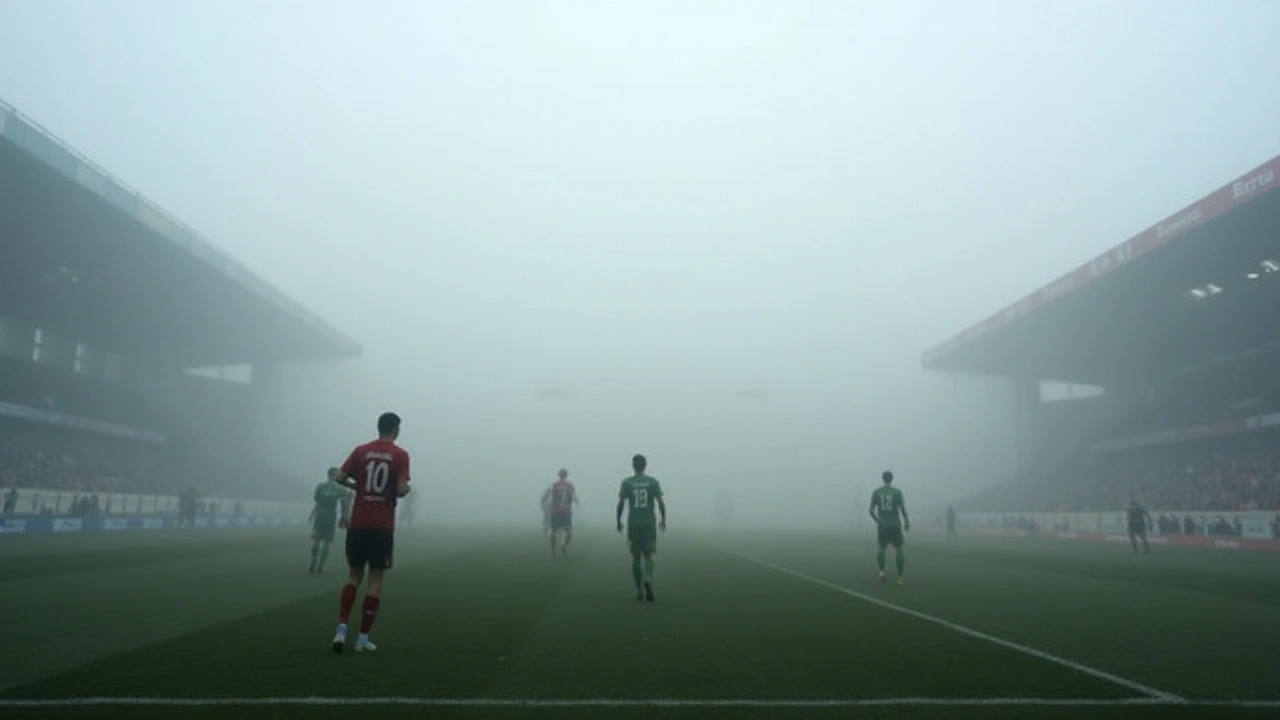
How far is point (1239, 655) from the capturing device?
8.11m

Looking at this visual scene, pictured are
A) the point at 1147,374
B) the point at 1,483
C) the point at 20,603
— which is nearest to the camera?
the point at 20,603

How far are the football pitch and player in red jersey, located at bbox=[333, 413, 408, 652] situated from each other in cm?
53

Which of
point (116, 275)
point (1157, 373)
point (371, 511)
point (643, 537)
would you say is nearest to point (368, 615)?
point (371, 511)

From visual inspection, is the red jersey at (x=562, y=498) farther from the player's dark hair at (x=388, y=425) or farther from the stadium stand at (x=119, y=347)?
the stadium stand at (x=119, y=347)

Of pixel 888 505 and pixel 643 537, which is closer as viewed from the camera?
pixel 643 537

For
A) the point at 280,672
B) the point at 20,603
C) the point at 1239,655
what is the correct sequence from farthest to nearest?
1. the point at 20,603
2. the point at 1239,655
3. the point at 280,672

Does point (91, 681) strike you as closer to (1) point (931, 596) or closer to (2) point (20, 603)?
(2) point (20, 603)

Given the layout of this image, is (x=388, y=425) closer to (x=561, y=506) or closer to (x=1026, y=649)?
(x=1026, y=649)

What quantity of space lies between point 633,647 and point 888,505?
8.24 metres

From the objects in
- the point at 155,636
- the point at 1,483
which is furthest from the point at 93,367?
the point at 155,636

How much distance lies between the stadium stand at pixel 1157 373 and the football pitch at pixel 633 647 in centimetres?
2457

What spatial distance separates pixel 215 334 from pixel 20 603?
53.9 meters

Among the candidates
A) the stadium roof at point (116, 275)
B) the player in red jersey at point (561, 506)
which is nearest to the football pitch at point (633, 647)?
the player in red jersey at point (561, 506)

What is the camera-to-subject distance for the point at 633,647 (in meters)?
8.28
